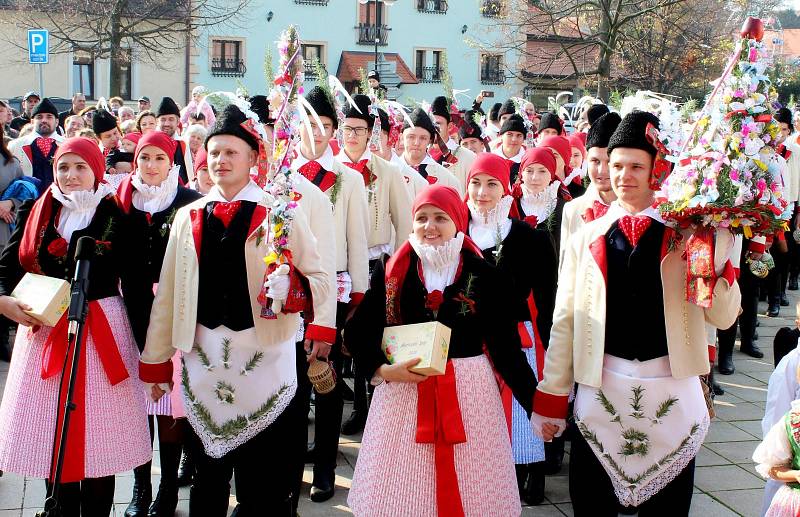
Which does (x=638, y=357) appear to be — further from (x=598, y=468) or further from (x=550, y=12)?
(x=550, y=12)

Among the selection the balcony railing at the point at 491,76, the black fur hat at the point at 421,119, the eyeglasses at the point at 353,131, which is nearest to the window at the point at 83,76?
the balcony railing at the point at 491,76

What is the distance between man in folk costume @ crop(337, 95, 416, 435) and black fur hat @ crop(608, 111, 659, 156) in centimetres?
284

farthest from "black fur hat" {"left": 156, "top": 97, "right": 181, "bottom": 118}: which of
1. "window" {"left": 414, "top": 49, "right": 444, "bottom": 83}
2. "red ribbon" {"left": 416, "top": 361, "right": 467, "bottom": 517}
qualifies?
"window" {"left": 414, "top": 49, "right": 444, "bottom": 83}

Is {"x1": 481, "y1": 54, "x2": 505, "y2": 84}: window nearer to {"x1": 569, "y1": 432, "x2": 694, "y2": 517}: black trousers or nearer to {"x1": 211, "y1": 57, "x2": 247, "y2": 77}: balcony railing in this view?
{"x1": 211, "y1": 57, "x2": 247, "y2": 77}: balcony railing

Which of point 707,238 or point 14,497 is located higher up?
point 707,238

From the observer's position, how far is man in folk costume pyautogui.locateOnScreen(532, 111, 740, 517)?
136 inches

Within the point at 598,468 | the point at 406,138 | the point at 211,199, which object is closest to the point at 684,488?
the point at 598,468

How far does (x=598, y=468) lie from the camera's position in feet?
12.0

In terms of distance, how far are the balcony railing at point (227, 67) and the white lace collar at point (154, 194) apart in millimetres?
34994

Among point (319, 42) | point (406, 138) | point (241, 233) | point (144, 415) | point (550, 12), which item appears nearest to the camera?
point (241, 233)

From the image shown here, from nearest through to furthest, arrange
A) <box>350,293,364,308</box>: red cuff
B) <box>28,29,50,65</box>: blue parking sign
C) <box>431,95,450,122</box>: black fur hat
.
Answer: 1. <box>350,293,364,308</box>: red cuff
2. <box>431,95,450,122</box>: black fur hat
3. <box>28,29,50,65</box>: blue parking sign

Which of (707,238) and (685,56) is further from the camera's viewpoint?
(685,56)

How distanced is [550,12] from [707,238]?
79.7 ft

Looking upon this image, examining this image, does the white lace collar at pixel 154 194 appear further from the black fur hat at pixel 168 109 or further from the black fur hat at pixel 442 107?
the black fur hat at pixel 168 109
